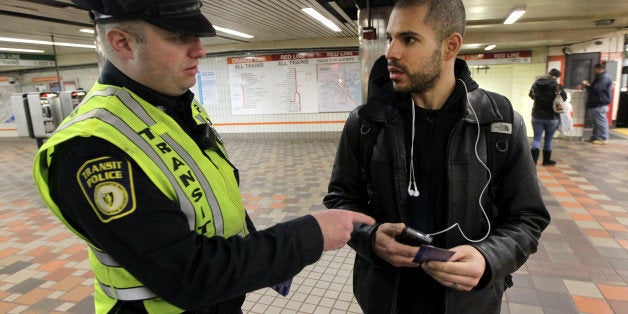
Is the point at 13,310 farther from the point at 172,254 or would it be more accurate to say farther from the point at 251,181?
the point at 251,181

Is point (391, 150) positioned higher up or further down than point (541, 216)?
higher up

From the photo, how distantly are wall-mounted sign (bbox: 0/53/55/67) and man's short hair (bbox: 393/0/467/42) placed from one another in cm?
1328

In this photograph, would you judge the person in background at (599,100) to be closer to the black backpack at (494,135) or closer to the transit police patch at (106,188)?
the black backpack at (494,135)

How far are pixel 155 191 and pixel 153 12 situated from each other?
20.6 inches

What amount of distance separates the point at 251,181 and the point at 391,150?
18.3ft

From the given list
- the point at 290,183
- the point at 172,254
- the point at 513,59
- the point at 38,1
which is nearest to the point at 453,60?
the point at 172,254

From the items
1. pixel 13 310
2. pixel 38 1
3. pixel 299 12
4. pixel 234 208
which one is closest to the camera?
pixel 234 208

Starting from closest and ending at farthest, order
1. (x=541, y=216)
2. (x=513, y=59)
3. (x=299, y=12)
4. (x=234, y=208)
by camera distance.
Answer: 1. (x=234, y=208)
2. (x=541, y=216)
3. (x=299, y=12)
4. (x=513, y=59)

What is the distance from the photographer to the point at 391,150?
4.65 feet

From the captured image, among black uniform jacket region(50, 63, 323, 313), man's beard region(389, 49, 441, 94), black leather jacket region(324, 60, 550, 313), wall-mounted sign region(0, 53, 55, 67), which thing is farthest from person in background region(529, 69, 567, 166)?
wall-mounted sign region(0, 53, 55, 67)

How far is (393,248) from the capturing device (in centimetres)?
125

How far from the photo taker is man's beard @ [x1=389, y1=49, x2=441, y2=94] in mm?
1424

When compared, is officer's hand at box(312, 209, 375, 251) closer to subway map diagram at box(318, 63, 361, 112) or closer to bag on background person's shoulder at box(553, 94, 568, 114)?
bag on background person's shoulder at box(553, 94, 568, 114)

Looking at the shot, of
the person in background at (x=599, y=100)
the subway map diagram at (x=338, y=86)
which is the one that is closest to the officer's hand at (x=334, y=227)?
the subway map diagram at (x=338, y=86)
